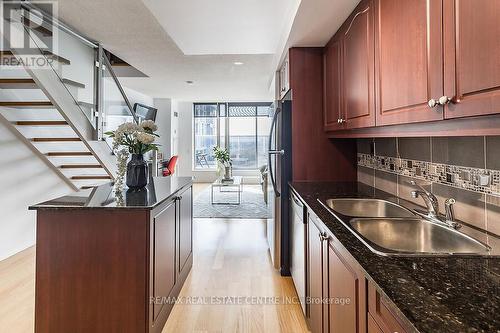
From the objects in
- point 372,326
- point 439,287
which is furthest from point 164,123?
point 439,287

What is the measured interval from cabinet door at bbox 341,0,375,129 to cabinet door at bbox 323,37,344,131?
0.11 m

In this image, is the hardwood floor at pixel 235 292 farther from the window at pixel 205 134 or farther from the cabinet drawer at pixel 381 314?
the window at pixel 205 134

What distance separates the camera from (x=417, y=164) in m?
1.78

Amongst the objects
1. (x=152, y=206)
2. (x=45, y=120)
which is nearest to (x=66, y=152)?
(x=45, y=120)

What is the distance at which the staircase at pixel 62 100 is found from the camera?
8.57ft

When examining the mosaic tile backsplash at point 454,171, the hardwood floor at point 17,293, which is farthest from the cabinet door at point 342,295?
the hardwood floor at point 17,293

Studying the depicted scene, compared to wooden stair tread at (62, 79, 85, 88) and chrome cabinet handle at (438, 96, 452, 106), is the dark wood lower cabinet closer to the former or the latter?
chrome cabinet handle at (438, 96, 452, 106)

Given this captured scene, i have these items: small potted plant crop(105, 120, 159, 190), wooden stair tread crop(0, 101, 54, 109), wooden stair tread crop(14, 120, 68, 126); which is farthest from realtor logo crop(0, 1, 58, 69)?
small potted plant crop(105, 120, 159, 190)

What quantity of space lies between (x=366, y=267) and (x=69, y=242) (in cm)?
165

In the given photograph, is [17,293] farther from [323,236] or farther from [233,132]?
[233,132]

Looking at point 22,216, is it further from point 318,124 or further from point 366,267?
point 366,267

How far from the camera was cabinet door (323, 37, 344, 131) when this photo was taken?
2314 mm

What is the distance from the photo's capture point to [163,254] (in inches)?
78.9

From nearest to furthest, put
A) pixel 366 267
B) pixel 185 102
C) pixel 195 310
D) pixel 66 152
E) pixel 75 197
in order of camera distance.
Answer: pixel 366 267
pixel 75 197
pixel 195 310
pixel 66 152
pixel 185 102
